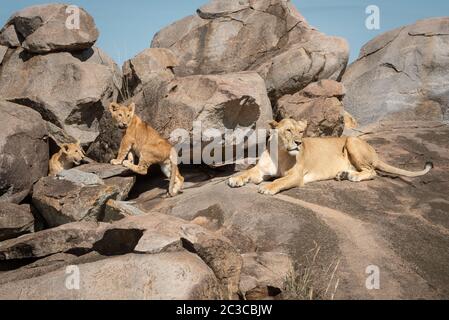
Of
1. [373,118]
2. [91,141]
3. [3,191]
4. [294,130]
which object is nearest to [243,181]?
[294,130]

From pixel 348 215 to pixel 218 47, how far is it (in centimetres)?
963

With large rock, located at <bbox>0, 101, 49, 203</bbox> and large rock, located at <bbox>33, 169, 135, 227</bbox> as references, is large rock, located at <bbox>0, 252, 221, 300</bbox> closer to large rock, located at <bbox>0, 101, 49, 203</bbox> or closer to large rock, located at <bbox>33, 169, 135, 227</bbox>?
large rock, located at <bbox>33, 169, 135, 227</bbox>

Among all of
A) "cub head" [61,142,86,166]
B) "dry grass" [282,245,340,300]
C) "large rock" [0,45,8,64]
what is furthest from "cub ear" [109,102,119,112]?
"dry grass" [282,245,340,300]

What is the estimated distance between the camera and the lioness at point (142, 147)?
38.9 feet

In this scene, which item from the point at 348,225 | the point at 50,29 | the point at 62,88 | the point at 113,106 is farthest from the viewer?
the point at 50,29

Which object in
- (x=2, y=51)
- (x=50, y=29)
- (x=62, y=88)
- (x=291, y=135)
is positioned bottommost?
(x=291, y=135)

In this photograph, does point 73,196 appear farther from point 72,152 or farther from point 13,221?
point 72,152

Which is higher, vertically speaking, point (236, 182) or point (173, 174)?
point (236, 182)

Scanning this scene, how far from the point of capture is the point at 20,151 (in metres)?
11.7

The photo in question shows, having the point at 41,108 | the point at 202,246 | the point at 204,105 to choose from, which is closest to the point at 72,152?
the point at 41,108

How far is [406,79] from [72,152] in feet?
40.1

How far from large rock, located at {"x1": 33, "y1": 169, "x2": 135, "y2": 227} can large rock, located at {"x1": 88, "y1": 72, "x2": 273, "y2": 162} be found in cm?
211

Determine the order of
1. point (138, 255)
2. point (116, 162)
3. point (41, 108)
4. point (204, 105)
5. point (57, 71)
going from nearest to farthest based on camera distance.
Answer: point (138, 255) → point (204, 105) → point (116, 162) → point (41, 108) → point (57, 71)

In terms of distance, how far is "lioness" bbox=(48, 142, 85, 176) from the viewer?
497 inches
